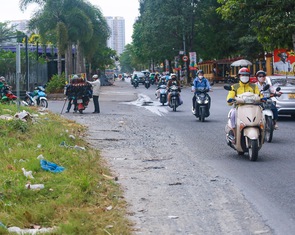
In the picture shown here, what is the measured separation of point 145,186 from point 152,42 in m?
57.4

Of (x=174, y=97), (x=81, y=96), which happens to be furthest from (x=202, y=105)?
(x=81, y=96)

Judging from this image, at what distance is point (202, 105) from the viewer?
806 inches

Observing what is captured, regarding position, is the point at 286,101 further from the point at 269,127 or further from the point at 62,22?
the point at 62,22

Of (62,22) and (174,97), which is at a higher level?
(62,22)

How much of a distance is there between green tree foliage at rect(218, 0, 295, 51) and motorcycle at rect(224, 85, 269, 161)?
44.8 ft

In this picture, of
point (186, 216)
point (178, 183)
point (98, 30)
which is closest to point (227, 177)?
point (178, 183)

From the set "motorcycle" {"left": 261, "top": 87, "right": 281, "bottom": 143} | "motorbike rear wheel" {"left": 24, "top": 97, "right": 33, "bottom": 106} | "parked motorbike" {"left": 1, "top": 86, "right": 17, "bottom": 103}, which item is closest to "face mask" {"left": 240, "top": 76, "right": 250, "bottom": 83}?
"motorcycle" {"left": 261, "top": 87, "right": 281, "bottom": 143}

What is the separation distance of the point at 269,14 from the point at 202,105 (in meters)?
7.26

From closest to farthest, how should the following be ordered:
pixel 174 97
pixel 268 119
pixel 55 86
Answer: pixel 268 119, pixel 174 97, pixel 55 86

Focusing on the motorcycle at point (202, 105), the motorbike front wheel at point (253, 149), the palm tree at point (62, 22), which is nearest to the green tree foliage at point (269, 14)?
the motorcycle at point (202, 105)

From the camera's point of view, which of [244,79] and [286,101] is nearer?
[244,79]

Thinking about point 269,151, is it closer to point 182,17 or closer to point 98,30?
point 98,30

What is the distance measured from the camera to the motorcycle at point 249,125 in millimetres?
11508

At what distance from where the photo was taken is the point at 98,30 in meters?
54.5
